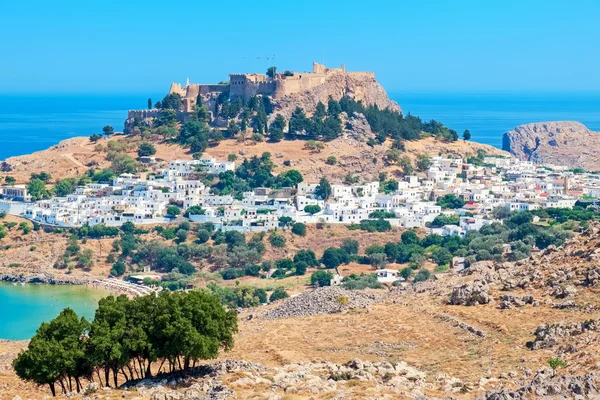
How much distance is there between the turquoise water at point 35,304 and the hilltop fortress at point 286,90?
21507 mm

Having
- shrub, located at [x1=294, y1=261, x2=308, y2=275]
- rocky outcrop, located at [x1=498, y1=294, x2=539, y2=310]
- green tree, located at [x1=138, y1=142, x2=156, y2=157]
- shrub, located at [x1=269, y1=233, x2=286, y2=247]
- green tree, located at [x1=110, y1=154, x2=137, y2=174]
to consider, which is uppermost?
green tree, located at [x1=138, y1=142, x2=156, y2=157]

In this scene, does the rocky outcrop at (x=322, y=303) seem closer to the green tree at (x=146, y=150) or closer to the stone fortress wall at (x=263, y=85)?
the green tree at (x=146, y=150)

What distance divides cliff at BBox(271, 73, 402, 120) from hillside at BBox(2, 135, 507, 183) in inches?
132

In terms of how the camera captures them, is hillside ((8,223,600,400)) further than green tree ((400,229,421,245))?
No

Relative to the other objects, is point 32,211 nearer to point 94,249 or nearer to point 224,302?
point 94,249

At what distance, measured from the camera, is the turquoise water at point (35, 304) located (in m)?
36.8

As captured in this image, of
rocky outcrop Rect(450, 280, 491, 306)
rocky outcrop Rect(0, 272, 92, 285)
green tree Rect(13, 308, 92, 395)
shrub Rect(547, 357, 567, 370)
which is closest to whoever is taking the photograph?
shrub Rect(547, 357, 567, 370)

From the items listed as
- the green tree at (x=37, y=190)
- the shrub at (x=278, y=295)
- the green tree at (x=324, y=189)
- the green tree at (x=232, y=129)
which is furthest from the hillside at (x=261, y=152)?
the shrub at (x=278, y=295)

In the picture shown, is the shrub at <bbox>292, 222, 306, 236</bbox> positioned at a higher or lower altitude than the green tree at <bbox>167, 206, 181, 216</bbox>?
lower

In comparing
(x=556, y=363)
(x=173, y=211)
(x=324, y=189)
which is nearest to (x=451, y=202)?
(x=324, y=189)

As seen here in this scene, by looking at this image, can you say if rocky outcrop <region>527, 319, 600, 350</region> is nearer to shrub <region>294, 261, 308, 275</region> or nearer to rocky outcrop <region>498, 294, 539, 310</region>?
rocky outcrop <region>498, 294, 539, 310</region>

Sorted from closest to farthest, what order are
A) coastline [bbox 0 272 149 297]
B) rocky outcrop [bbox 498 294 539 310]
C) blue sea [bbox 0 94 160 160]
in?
rocky outcrop [bbox 498 294 539 310], coastline [bbox 0 272 149 297], blue sea [bbox 0 94 160 160]

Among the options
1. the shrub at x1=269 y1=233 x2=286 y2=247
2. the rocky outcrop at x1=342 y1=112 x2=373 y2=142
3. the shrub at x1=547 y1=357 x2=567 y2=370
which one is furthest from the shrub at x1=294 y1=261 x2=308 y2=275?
the shrub at x1=547 y1=357 x2=567 y2=370

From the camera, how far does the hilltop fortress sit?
6250 cm
